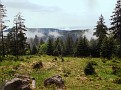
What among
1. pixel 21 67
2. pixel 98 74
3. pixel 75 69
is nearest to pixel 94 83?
pixel 98 74

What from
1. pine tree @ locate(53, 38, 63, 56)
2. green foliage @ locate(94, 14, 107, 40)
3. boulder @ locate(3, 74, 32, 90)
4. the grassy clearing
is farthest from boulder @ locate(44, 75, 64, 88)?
pine tree @ locate(53, 38, 63, 56)

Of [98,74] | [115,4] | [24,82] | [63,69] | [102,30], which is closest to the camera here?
[24,82]

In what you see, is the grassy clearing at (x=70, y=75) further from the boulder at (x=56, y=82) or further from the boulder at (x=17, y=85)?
the boulder at (x=17, y=85)

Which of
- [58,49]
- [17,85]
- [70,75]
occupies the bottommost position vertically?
[58,49]

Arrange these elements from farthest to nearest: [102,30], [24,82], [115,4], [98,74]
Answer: [102,30], [115,4], [98,74], [24,82]

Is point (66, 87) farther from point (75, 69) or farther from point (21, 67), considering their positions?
point (21, 67)

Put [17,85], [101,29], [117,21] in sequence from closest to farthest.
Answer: [17,85], [117,21], [101,29]

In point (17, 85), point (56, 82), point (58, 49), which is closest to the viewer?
point (17, 85)

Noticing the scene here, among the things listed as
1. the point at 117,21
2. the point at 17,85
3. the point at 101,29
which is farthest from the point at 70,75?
the point at 101,29

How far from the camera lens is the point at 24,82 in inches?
1038

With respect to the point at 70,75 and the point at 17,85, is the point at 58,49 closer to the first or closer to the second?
the point at 70,75

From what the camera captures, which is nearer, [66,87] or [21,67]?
[66,87]

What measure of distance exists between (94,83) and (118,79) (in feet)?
10.00

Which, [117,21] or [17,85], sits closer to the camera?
[17,85]
